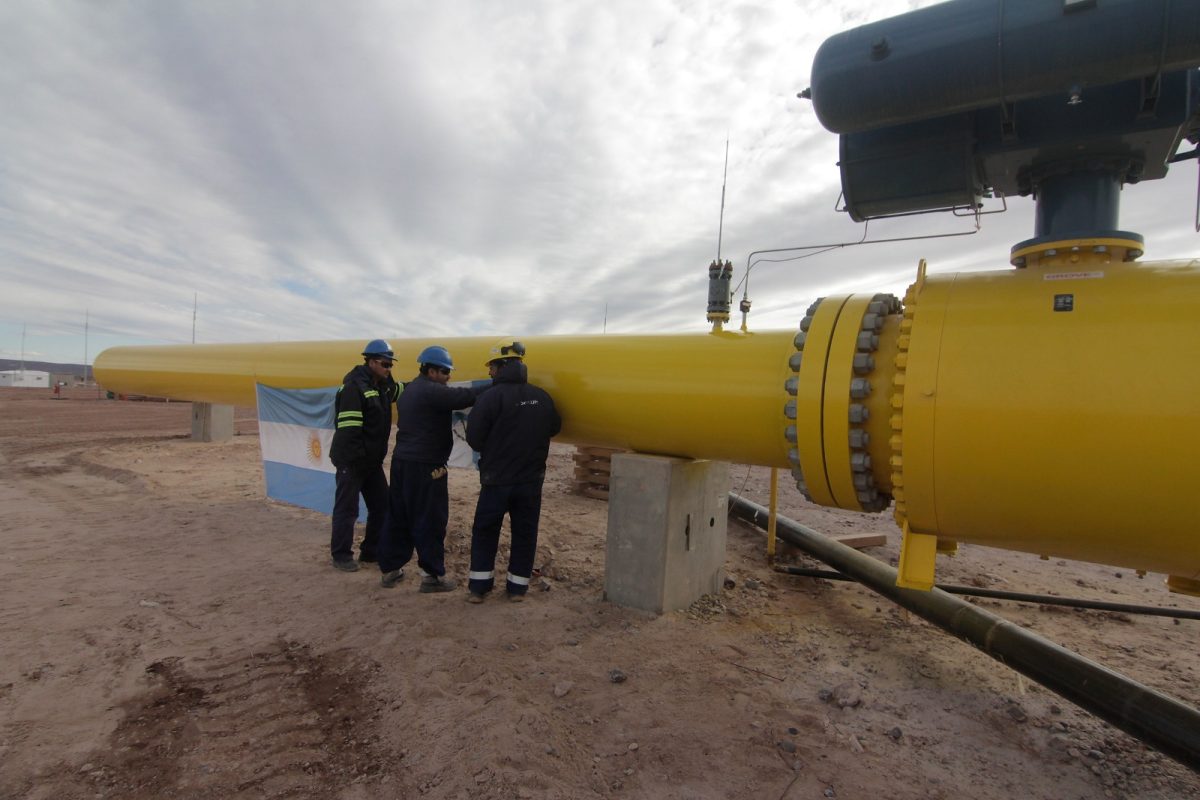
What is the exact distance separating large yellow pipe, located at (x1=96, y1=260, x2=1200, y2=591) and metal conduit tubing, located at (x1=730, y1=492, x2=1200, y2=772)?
625mm

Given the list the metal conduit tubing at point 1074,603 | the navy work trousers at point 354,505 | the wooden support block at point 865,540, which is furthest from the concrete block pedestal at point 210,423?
the metal conduit tubing at point 1074,603

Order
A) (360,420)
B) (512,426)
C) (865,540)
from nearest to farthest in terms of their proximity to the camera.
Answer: (512,426) < (360,420) < (865,540)

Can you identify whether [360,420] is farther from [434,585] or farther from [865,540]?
[865,540]

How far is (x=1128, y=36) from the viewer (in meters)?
1.86

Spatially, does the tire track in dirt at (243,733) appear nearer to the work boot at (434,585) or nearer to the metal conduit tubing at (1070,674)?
the work boot at (434,585)

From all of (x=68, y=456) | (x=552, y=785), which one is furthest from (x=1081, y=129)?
(x=68, y=456)

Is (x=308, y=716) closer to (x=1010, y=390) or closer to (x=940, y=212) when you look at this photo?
(x=1010, y=390)

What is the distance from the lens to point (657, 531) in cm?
393

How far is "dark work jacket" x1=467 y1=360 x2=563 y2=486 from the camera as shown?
13.2 ft

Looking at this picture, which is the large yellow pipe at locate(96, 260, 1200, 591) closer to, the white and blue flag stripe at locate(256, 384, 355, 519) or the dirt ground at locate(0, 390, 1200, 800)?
the dirt ground at locate(0, 390, 1200, 800)

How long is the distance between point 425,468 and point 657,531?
1777 mm

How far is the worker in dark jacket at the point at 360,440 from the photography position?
4.83m

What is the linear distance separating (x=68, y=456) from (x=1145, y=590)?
14.5 m

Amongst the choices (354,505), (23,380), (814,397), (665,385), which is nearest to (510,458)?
(665,385)
